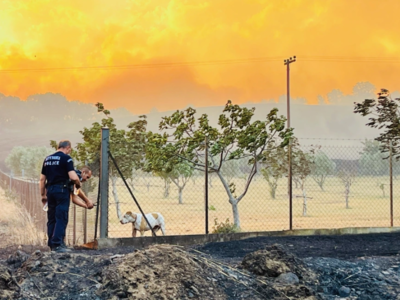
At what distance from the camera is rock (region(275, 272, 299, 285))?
5832 millimetres

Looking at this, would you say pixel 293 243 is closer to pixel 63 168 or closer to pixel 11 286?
pixel 63 168

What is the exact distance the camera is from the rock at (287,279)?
5832 mm

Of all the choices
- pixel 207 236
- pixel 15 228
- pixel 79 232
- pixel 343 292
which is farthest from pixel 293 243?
pixel 15 228

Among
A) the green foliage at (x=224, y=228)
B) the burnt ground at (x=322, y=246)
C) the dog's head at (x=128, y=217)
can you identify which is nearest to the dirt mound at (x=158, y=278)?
the burnt ground at (x=322, y=246)

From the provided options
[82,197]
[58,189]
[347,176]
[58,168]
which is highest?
[347,176]

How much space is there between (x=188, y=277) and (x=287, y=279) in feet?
3.90

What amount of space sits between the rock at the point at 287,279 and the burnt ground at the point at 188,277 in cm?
2

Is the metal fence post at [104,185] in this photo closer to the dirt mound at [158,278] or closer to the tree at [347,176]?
the dirt mound at [158,278]

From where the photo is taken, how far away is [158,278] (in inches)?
210

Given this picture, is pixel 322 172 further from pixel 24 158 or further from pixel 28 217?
pixel 24 158

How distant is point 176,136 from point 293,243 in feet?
17.0

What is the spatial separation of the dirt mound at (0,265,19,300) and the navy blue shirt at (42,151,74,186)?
2.76 meters

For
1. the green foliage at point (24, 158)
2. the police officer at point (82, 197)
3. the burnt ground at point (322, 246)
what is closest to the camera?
the police officer at point (82, 197)

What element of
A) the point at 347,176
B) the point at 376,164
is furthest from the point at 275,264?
the point at 376,164
